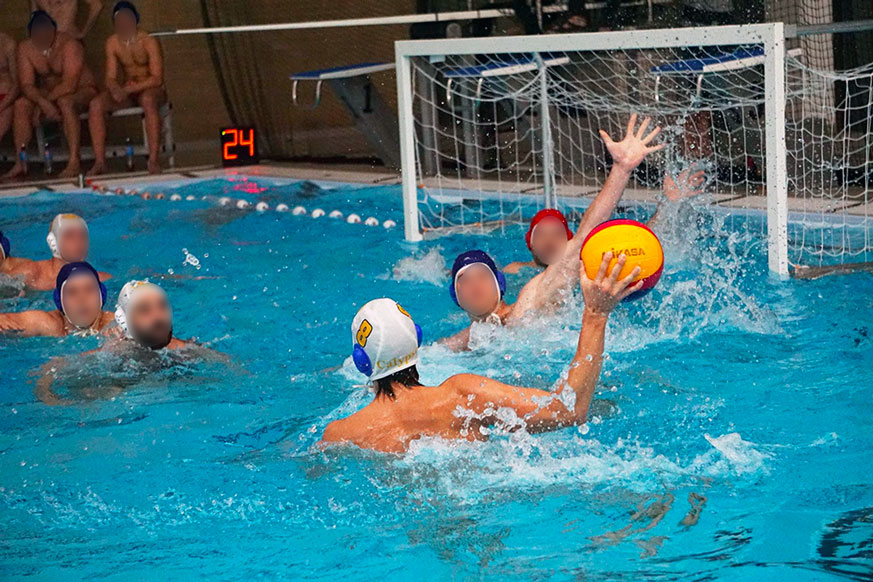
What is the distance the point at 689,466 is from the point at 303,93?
10909 millimetres

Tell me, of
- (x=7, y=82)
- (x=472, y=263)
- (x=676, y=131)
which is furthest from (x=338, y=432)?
(x=7, y=82)

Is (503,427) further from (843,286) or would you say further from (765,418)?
(843,286)

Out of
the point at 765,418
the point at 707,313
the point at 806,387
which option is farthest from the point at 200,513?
the point at 707,313

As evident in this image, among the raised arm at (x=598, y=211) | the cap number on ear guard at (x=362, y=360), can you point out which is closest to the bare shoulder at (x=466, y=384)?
the cap number on ear guard at (x=362, y=360)

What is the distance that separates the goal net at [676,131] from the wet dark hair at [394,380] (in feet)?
11.1

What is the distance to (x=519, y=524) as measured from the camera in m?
3.57

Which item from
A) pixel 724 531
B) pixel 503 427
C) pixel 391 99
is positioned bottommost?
pixel 724 531

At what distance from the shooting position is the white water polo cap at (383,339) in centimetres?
345

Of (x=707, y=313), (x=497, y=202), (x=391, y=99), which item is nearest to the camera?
(x=707, y=313)

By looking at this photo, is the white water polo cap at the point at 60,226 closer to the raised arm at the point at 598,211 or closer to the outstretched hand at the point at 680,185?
the raised arm at the point at 598,211

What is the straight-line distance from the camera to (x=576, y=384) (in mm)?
3158

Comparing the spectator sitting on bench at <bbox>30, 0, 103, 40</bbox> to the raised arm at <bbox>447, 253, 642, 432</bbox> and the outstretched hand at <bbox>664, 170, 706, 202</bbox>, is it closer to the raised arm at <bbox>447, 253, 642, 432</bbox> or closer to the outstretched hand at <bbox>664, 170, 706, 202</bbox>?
the outstretched hand at <bbox>664, 170, 706, 202</bbox>

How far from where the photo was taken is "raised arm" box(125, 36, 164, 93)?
1235cm

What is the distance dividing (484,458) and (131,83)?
996 centimetres
